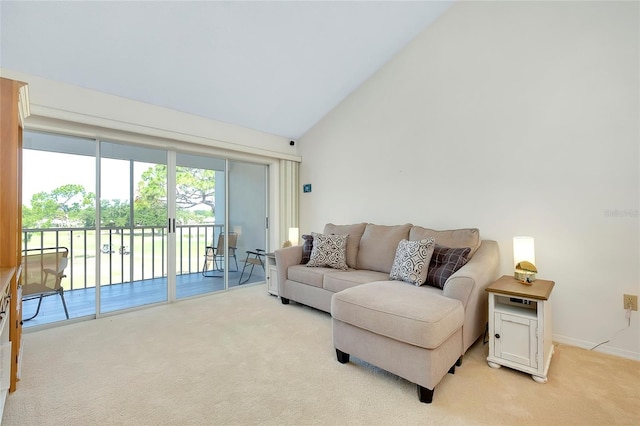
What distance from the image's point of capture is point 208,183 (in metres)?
3.95

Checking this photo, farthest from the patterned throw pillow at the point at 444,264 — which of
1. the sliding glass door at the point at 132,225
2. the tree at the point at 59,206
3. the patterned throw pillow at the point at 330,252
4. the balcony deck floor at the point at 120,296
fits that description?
the tree at the point at 59,206

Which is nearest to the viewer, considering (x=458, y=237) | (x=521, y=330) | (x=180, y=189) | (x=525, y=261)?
(x=521, y=330)

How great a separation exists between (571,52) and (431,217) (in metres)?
1.83

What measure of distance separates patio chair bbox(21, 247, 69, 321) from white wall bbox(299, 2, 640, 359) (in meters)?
3.60

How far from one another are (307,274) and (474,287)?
1.71 meters

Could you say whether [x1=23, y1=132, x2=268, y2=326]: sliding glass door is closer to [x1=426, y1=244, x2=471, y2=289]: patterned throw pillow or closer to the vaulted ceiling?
the vaulted ceiling

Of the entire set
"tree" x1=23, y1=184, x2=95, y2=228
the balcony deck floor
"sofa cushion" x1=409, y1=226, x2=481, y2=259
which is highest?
"tree" x1=23, y1=184, x2=95, y2=228

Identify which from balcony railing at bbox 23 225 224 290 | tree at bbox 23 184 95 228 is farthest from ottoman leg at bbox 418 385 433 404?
tree at bbox 23 184 95 228

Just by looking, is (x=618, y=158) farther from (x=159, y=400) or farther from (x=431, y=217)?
(x=159, y=400)

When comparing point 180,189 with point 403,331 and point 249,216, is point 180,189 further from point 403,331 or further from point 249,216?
point 403,331

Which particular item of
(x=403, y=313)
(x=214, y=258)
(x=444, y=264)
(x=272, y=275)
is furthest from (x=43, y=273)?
(x=444, y=264)

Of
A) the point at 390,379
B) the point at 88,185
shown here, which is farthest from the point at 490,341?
the point at 88,185

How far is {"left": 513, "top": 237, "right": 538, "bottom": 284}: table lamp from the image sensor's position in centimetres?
216

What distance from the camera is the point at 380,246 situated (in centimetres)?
315
